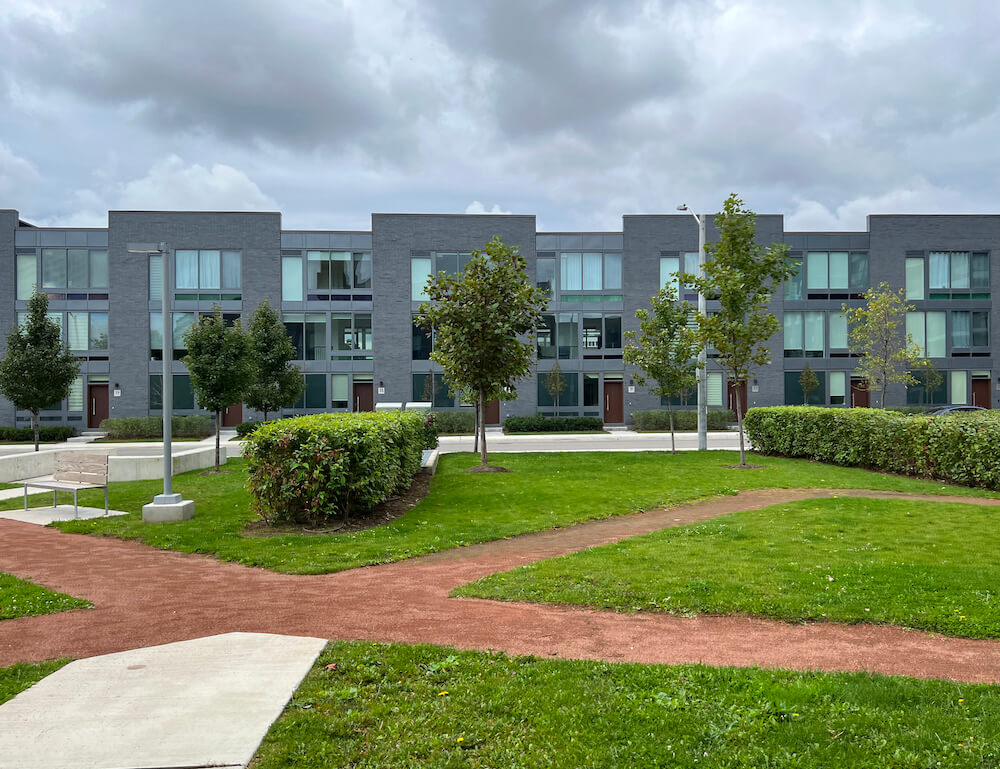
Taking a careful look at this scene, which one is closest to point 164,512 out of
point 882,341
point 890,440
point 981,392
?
point 890,440

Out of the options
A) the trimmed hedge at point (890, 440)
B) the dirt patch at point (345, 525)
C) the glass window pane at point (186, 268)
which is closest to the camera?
the dirt patch at point (345, 525)

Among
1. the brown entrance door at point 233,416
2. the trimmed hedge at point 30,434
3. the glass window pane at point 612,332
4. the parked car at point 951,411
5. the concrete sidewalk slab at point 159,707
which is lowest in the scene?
the trimmed hedge at point 30,434

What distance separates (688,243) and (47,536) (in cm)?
3696

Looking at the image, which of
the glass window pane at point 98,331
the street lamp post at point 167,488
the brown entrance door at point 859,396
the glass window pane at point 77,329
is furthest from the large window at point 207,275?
the brown entrance door at point 859,396

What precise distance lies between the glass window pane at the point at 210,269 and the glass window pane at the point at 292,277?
346cm

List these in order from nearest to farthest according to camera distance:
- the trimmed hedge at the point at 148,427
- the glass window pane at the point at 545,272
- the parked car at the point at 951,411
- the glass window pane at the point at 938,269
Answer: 1. the parked car at the point at 951,411
2. the trimmed hedge at the point at 148,427
3. the glass window pane at the point at 545,272
4. the glass window pane at the point at 938,269

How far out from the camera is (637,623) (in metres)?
6.25

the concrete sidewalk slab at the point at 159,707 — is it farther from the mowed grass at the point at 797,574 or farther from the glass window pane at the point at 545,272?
the glass window pane at the point at 545,272

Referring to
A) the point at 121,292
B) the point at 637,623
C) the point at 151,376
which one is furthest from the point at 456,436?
the point at 637,623

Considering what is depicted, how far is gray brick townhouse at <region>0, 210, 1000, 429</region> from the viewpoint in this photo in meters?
38.0

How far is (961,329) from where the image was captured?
4178 centimetres

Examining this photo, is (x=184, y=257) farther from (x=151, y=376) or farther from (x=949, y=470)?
(x=949, y=470)

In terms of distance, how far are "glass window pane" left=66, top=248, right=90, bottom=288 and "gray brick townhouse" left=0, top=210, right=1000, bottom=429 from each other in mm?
78

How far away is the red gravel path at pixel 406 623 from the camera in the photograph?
5.46 m
